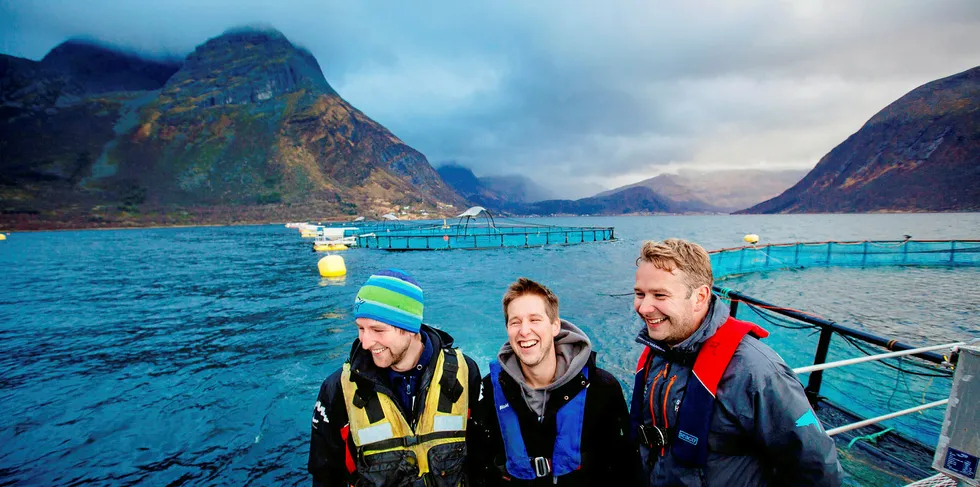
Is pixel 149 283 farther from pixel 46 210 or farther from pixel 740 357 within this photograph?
pixel 46 210

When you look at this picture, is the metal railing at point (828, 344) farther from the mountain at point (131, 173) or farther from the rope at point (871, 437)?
the mountain at point (131, 173)

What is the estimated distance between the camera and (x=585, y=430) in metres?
2.63

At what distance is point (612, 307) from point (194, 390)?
16.1 metres

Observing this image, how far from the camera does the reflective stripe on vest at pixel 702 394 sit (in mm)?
2229

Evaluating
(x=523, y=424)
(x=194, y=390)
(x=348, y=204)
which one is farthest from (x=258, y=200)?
(x=523, y=424)

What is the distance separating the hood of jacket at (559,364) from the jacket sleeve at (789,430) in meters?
0.95

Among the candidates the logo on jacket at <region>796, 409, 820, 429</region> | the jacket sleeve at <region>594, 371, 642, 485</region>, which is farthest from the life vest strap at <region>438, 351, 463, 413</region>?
the logo on jacket at <region>796, 409, 820, 429</region>

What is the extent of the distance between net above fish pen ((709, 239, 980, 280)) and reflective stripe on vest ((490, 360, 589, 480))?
2654 cm

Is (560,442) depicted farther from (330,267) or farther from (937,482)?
(330,267)

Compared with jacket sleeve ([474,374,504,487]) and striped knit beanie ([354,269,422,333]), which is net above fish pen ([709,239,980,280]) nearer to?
jacket sleeve ([474,374,504,487])

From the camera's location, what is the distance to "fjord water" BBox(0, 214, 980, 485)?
7488mm

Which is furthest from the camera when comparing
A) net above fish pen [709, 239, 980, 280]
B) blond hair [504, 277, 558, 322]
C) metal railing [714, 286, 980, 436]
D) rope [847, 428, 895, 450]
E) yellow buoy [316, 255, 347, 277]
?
yellow buoy [316, 255, 347, 277]

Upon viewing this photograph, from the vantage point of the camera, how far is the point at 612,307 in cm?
1847

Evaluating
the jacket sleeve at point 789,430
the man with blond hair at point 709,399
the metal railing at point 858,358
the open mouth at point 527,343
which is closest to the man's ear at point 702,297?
the man with blond hair at point 709,399
